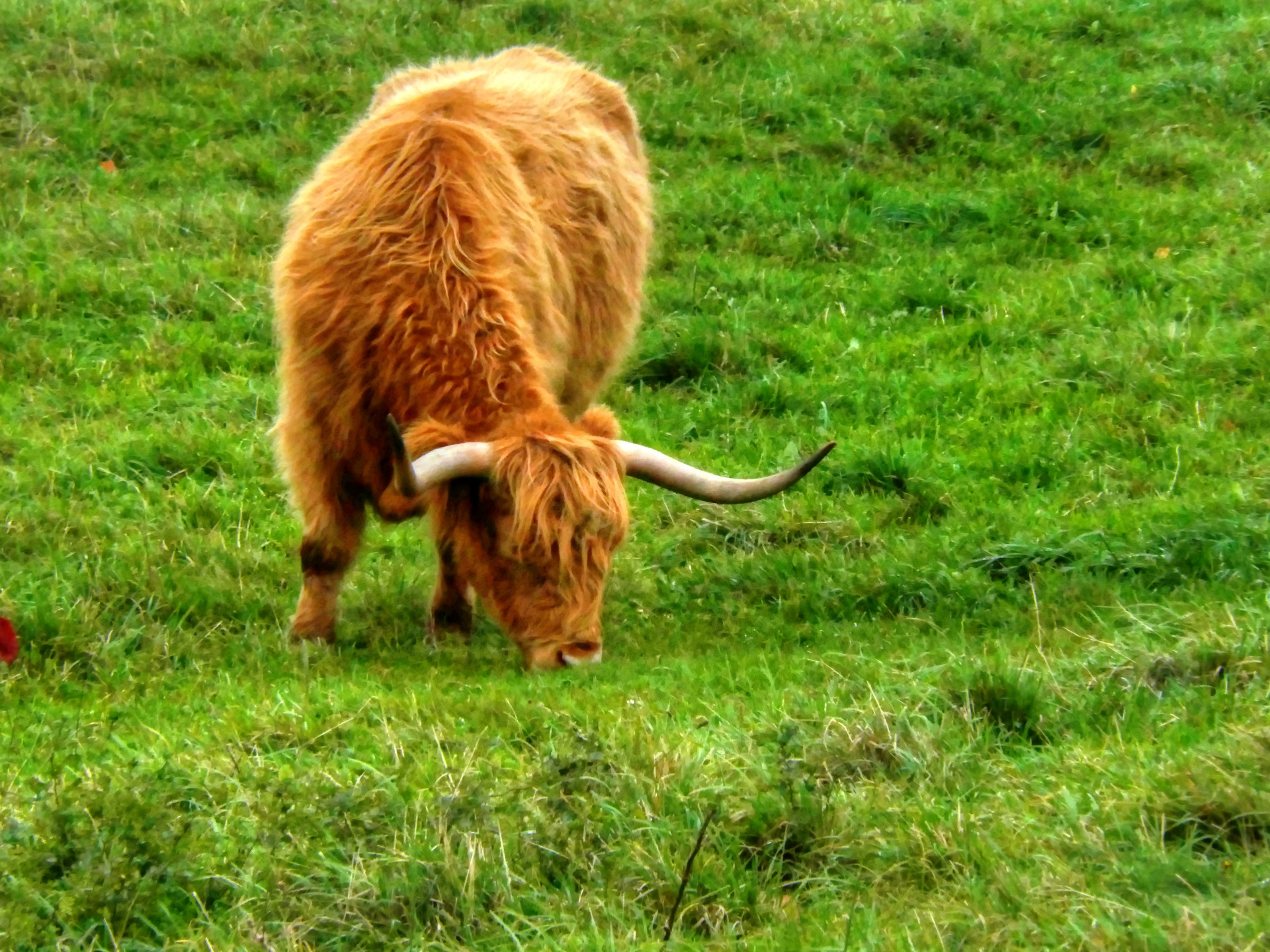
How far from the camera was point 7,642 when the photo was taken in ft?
17.9

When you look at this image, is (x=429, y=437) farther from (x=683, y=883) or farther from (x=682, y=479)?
(x=683, y=883)

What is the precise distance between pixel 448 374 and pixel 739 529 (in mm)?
1801

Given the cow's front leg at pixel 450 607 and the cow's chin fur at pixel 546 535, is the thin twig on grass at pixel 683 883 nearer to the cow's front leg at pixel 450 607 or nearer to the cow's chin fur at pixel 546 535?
the cow's chin fur at pixel 546 535

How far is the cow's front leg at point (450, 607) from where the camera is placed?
6.34 metres

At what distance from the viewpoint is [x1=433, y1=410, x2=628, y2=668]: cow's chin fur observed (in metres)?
5.43

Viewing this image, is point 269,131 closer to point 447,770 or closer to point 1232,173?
point 1232,173

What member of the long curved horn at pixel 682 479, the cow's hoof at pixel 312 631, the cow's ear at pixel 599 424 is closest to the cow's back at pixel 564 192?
the cow's ear at pixel 599 424

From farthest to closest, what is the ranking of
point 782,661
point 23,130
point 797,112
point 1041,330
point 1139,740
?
point 797,112, point 23,130, point 1041,330, point 782,661, point 1139,740

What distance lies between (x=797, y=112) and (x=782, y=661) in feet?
21.6

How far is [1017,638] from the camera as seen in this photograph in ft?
18.1

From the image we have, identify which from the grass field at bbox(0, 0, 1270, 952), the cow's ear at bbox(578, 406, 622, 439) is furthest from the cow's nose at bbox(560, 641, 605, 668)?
the cow's ear at bbox(578, 406, 622, 439)

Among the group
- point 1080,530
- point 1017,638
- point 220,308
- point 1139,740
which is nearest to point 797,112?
point 220,308

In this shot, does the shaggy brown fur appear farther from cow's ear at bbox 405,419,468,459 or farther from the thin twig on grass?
the thin twig on grass

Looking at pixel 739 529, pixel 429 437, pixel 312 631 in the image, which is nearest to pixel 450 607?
pixel 312 631
